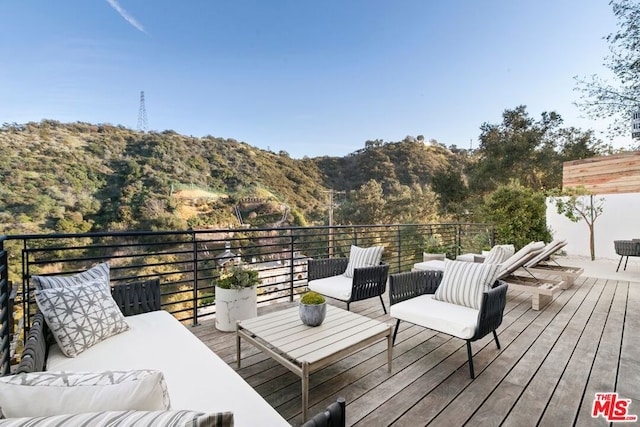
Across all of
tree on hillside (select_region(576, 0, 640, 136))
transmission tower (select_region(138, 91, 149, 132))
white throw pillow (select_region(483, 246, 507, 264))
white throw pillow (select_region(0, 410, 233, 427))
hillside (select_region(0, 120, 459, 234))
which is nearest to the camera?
white throw pillow (select_region(0, 410, 233, 427))

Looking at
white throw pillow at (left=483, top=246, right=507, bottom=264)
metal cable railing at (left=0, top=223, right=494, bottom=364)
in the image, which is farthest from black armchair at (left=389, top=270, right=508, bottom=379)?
white throw pillow at (left=483, top=246, right=507, bottom=264)

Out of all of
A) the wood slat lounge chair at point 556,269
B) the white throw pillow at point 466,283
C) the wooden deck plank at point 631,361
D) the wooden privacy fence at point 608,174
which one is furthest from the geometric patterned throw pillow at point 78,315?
the wooden privacy fence at point 608,174

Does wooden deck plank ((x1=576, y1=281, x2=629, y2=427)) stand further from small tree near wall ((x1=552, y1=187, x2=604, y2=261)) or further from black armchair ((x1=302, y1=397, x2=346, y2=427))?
small tree near wall ((x1=552, y1=187, x2=604, y2=261))

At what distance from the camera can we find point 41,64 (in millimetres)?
14922

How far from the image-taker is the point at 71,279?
197cm

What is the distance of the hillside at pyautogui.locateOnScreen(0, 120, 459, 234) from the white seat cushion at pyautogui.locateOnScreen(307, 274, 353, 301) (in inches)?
488

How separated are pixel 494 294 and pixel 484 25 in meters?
8.62

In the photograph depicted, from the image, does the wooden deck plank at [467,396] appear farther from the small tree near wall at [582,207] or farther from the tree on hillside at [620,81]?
the tree on hillside at [620,81]

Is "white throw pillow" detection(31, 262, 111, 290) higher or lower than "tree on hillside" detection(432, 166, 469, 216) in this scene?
lower

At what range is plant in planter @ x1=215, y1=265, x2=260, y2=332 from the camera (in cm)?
291

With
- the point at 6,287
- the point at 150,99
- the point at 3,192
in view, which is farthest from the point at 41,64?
the point at 6,287

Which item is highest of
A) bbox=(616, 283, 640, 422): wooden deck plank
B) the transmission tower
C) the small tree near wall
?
the transmission tower

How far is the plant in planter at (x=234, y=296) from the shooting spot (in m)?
2.91

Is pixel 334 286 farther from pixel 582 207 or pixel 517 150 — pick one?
pixel 517 150
